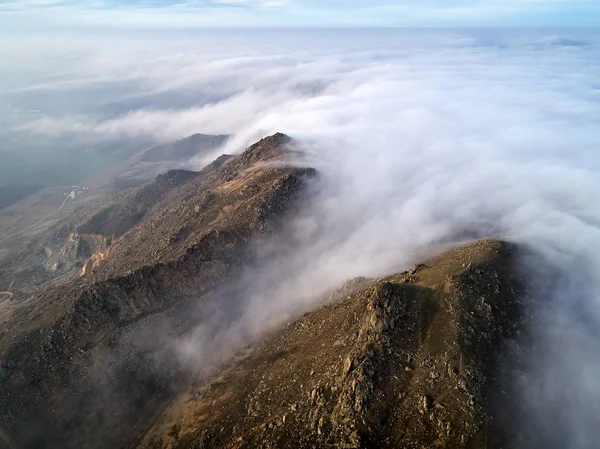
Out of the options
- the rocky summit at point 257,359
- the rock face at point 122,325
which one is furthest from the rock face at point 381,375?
the rock face at point 122,325

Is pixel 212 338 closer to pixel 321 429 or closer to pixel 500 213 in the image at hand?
pixel 321 429

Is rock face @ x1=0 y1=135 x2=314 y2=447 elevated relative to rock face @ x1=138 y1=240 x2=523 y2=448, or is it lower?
lower

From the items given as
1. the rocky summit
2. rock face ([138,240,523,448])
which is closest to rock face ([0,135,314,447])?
the rocky summit

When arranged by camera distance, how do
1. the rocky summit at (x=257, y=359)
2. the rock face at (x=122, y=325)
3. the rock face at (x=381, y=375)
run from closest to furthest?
the rock face at (x=381, y=375)
the rocky summit at (x=257, y=359)
the rock face at (x=122, y=325)

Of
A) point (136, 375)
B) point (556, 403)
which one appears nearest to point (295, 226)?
point (136, 375)

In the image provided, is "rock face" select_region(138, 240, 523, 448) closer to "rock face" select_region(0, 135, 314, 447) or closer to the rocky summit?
the rocky summit

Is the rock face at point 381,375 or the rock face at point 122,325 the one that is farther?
the rock face at point 122,325

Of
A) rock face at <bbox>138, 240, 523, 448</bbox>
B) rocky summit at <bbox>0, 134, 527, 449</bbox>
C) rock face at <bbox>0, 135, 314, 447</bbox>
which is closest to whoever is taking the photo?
rock face at <bbox>138, 240, 523, 448</bbox>

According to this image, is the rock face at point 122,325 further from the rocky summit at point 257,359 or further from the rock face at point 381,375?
the rock face at point 381,375
